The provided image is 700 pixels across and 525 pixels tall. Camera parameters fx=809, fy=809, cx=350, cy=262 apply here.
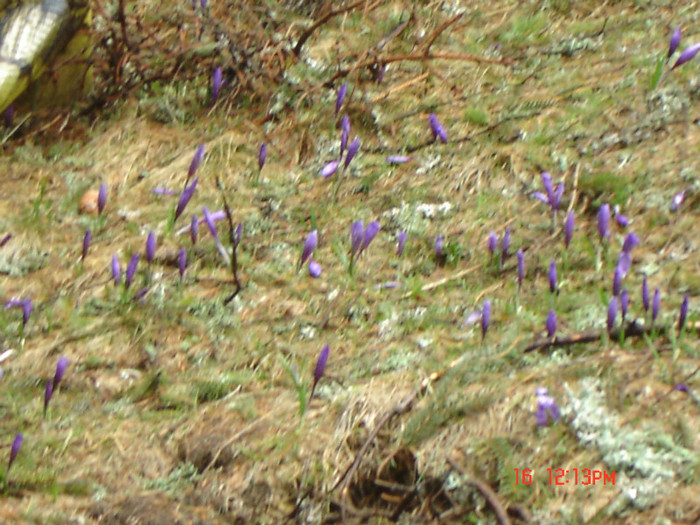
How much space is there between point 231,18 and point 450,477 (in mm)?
2586

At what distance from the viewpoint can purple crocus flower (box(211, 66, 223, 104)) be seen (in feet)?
10.8

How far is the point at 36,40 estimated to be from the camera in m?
3.30

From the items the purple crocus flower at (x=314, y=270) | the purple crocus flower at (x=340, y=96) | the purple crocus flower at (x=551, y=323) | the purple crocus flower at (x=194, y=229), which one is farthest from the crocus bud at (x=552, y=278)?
the purple crocus flower at (x=340, y=96)

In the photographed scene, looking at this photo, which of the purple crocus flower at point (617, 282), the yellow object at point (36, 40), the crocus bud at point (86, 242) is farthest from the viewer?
the yellow object at point (36, 40)

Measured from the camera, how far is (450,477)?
1.93 metres

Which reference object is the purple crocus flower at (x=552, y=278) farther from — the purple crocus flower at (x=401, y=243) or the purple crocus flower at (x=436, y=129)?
the purple crocus flower at (x=436, y=129)

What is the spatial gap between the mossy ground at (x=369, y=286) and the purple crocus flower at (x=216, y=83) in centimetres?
6

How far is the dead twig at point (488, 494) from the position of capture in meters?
1.80

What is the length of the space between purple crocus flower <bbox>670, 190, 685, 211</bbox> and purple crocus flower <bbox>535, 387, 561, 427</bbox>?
98cm

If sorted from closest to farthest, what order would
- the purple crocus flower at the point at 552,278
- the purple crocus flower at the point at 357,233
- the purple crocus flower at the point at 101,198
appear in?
the purple crocus flower at the point at 552,278
the purple crocus flower at the point at 357,233
the purple crocus flower at the point at 101,198

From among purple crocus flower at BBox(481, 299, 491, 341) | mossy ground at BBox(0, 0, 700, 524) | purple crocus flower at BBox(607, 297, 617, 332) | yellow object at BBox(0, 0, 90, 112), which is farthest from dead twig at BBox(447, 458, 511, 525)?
yellow object at BBox(0, 0, 90, 112)

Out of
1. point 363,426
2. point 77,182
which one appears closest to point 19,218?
point 77,182

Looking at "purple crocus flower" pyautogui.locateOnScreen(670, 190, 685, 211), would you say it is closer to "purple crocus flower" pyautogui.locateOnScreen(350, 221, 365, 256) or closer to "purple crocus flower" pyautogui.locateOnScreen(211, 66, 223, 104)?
"purple crocus flower" pyautogui.locateOnScreen(350, 221, 365, 256)
